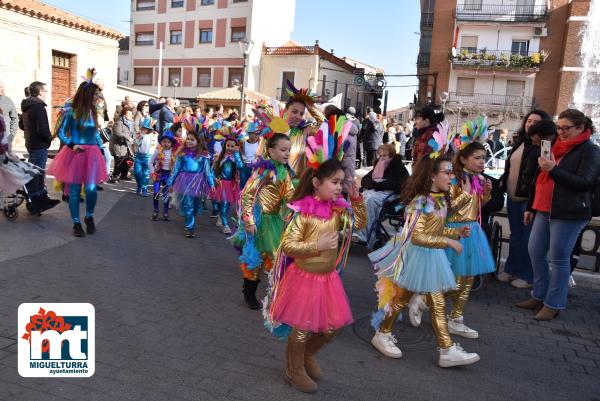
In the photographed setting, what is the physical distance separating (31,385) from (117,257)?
2.88 meters

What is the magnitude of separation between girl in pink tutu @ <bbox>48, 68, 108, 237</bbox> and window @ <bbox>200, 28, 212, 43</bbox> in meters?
33.9

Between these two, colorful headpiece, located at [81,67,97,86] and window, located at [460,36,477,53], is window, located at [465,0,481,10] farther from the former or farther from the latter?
colorful headpiece, located at [81,67,97,86]

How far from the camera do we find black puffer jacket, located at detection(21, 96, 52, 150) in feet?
24.5

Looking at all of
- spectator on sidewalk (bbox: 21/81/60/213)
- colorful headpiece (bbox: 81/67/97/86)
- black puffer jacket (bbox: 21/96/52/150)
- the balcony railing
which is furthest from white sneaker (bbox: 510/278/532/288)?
the balcony railing

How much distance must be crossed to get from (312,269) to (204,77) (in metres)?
37.8

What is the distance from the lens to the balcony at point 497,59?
3316 centimetres

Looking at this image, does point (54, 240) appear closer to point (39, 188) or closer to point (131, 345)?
point (39, 188)

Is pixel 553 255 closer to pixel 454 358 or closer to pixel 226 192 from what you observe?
pixel 454 358

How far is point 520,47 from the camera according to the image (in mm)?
34562

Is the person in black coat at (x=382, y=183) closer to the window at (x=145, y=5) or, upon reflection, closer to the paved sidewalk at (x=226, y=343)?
the paved sidewalk at (x=226, y=343)

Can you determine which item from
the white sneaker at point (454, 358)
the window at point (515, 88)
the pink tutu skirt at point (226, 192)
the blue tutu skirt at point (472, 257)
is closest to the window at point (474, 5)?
the window at point (515, 88)

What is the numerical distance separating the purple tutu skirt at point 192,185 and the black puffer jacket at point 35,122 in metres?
2.21

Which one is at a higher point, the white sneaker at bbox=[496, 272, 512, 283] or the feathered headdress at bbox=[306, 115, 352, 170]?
the feathered headdress at bbox=[306, 115, 352, 170]

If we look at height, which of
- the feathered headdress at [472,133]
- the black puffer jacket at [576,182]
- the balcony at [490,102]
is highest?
the balcony at [490,102]
